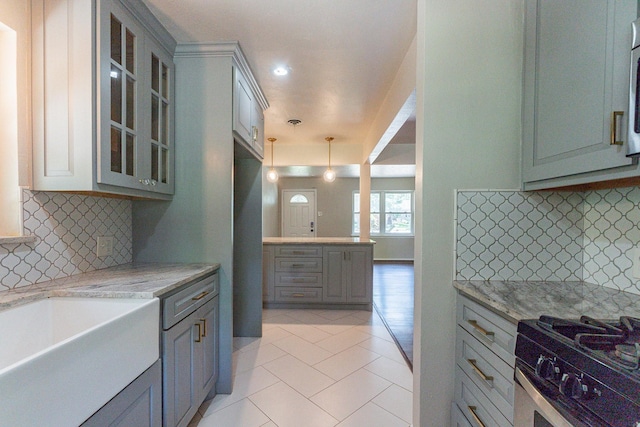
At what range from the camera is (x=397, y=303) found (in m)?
4.18

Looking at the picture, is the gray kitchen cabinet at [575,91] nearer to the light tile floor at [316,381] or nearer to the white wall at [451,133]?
the white wall at [451,133]

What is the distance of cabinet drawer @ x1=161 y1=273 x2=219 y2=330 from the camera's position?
A: 1.35 meters

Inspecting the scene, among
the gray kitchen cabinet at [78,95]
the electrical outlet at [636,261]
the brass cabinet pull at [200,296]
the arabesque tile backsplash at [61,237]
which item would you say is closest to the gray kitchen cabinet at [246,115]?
the gray kitchen cabinet at [78,95]

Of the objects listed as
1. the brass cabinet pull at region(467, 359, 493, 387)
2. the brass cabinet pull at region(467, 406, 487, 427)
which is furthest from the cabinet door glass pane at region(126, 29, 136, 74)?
the brass cabinet pull at region(467, 406, 487, 427)

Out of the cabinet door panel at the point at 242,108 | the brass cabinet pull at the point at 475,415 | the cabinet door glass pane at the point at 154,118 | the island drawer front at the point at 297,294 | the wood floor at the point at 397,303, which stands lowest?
the wood floor at the point at 397,303

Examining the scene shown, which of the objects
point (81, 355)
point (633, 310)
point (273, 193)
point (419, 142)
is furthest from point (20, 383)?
point (273, 193)

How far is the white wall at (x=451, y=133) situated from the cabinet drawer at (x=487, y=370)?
0.10m

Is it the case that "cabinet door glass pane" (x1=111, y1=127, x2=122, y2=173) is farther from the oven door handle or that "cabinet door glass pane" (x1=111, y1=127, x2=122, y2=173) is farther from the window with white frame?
the window with white frame

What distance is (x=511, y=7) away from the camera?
1.43 metres

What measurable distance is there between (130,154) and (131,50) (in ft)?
1.90

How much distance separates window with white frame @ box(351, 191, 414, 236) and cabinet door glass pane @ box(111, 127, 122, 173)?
709 centimetres

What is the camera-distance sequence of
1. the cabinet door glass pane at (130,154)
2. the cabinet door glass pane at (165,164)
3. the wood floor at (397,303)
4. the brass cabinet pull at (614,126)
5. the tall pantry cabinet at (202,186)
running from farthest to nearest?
1. the wood floor at (397,303)
2. the tall pantry cabinet at (202,186)
3. the cabinet door glass pane at (165,164)
4. the cabinet door glass pane at (130,154)
5. the brass cabinet pull at (614,126)

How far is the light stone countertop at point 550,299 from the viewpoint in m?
1.00

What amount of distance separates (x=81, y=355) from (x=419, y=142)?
1678 millimetres
